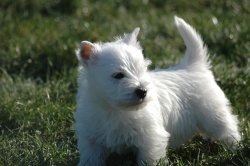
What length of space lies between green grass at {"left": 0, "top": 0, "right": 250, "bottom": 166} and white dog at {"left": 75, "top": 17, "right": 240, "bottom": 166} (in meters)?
0.24

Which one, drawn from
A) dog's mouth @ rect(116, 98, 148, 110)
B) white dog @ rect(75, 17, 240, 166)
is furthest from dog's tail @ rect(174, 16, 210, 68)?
dog's mouth @ rect(116, 98, 148, 110)

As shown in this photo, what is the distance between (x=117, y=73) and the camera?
18.4 ft

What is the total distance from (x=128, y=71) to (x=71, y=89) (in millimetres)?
2642

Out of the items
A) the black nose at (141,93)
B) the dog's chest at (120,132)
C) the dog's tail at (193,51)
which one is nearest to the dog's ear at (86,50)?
the dog's chest at (120,132)

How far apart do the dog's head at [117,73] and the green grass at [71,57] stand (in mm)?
742

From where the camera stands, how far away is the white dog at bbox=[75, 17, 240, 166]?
5.62 metres

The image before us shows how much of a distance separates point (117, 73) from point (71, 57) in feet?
11.6

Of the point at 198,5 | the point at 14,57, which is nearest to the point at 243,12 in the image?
the point at 198,5

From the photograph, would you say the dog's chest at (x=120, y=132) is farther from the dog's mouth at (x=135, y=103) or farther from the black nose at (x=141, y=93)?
the black nose at (x=141, y=93)

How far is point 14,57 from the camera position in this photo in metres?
9.26

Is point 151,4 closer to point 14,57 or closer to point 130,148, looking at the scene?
point 14,57

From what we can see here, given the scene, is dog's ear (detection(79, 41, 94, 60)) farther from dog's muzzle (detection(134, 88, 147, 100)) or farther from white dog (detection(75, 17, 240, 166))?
dog's muzzle (detection(134, 88, 147, 100))

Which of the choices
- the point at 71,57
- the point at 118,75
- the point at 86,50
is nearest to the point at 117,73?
the point at 118,75

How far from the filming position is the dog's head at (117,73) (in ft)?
17.9
